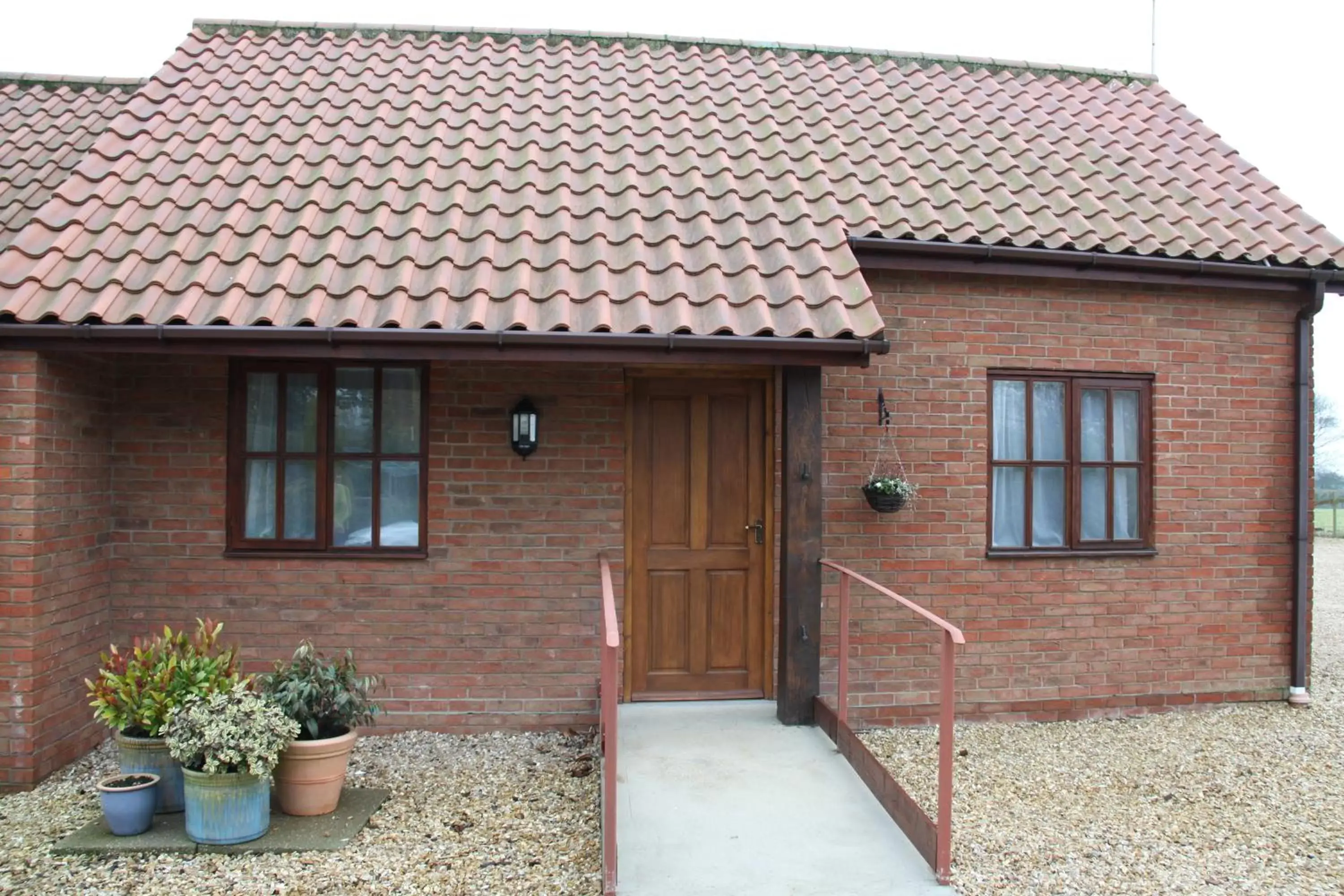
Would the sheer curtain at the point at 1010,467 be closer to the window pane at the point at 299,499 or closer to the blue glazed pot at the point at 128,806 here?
the window pane at the point at 299,499

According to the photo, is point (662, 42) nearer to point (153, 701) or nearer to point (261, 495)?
point (261, 495)

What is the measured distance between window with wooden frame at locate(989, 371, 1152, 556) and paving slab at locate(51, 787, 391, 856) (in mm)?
4453


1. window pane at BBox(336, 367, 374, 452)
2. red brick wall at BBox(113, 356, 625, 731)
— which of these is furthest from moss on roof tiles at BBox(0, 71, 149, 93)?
window pane at BBox(336, 367, 374, 452)

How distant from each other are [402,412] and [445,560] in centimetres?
100

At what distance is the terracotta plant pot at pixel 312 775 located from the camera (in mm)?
4801

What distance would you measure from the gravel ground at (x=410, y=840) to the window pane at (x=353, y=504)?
52.2 inches

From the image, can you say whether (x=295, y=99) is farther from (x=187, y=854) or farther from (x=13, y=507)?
(x=187, y=854)

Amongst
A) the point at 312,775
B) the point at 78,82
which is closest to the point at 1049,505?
the point at 312,775

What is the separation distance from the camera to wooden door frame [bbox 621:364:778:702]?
6.48 meters

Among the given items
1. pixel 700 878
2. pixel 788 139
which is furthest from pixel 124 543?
pixel 788 139

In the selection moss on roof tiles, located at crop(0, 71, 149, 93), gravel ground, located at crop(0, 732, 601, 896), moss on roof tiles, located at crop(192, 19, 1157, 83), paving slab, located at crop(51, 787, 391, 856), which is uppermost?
moss on roof tiles, located at crop(192, 19, 1157, 83)

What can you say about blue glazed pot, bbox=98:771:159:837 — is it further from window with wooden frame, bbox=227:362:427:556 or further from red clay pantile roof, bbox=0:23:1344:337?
red clay pantile roof, bbox=0:23:1344:337

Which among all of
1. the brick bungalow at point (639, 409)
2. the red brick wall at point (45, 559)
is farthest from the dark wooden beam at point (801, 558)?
the red brick wall at point (45, 559)

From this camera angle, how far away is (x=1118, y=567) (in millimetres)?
6918
